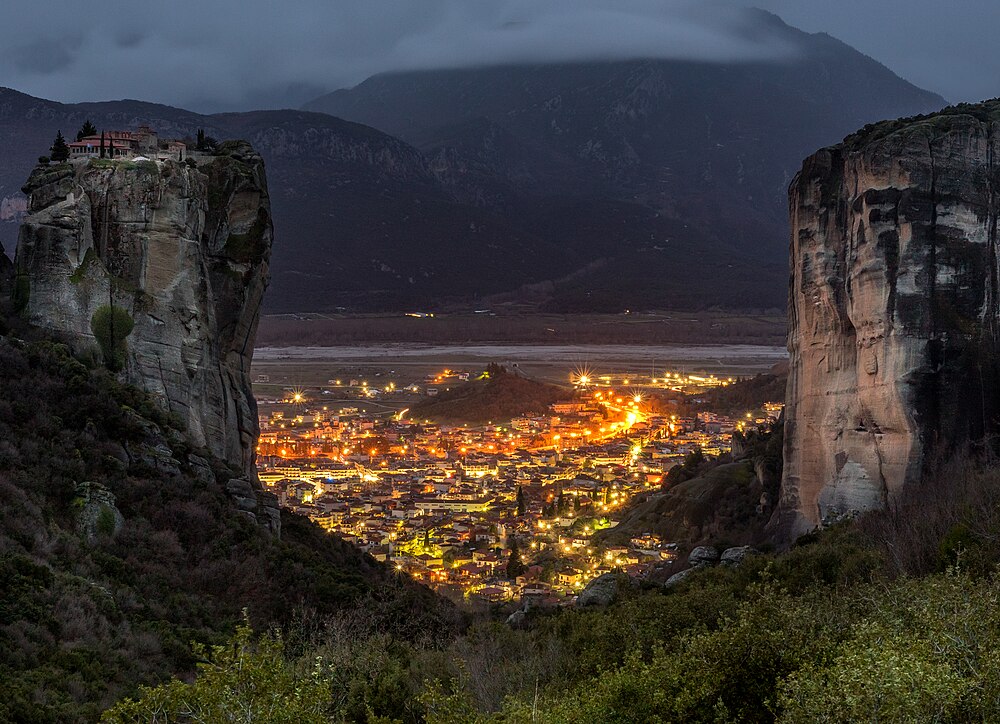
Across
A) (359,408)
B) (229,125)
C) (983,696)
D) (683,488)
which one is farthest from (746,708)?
(229,125)

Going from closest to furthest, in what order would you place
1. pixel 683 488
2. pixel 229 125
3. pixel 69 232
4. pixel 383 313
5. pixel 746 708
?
pixel 746 708 → pixel 69 232 → pixel 683 488 → pixel 383 313 → pixel 229 125

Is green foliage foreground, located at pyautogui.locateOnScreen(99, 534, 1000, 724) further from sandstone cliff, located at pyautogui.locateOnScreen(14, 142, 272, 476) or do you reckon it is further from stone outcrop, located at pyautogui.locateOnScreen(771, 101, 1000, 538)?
sandstone cliff, located at pyautogui.locateOnScreen(14, 142, 272, 476)

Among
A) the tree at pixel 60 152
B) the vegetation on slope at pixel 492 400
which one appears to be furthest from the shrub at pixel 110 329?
the vegetation on slope at pixel 492 400

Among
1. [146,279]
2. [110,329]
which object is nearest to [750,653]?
[110,329]

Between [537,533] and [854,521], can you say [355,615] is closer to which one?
[854,521]

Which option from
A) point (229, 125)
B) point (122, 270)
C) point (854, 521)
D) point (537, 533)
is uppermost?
point (229, 125)

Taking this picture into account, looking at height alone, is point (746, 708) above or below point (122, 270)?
below
